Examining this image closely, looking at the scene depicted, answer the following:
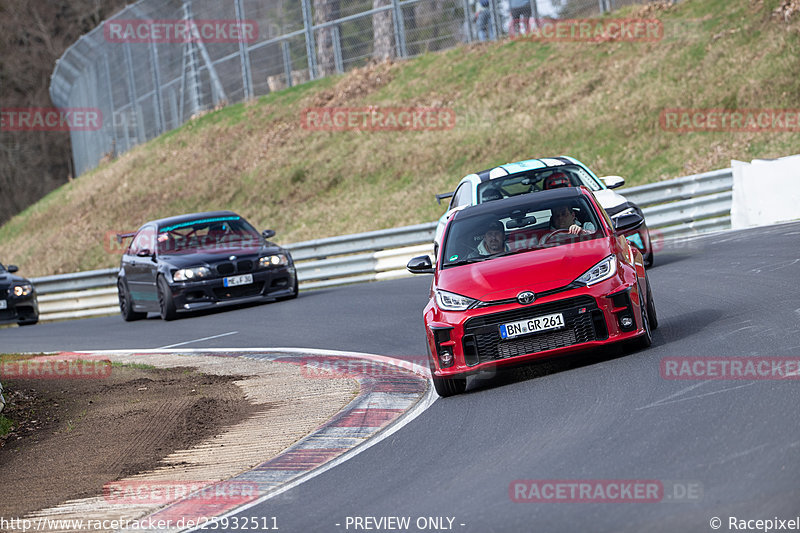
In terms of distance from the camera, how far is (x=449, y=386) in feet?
29.1

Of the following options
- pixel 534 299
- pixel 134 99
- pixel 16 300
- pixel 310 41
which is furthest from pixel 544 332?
pixel 134 99

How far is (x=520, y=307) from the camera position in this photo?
28.1 ft

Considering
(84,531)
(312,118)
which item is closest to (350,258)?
(312,118)

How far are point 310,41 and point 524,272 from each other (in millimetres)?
26250

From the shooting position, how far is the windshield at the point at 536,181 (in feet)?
45.9

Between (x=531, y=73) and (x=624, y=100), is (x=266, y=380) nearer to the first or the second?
(x=624, y=100)

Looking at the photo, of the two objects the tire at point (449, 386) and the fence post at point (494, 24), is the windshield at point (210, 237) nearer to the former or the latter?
the tire at point (449, 386)

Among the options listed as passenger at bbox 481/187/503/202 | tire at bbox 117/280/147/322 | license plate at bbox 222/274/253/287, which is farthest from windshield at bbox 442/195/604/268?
tire at bbox 117/280/147/322

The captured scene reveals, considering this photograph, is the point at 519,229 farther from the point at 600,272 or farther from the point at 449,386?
the point at 449,386

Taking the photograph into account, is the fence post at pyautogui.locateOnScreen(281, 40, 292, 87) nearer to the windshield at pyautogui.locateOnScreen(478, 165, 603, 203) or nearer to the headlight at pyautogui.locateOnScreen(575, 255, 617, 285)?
the windshield at pyautogui.locateOnScreen(478, 165, 603, 203)

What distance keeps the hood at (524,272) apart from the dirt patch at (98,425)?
76.3 inches

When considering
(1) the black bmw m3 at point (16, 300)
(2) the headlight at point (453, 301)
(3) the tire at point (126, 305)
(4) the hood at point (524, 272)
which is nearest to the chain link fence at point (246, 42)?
(1) the black bmw m3 at point (16, 300)

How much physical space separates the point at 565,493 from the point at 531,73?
2521cm

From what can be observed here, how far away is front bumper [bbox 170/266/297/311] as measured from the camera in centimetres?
1808
